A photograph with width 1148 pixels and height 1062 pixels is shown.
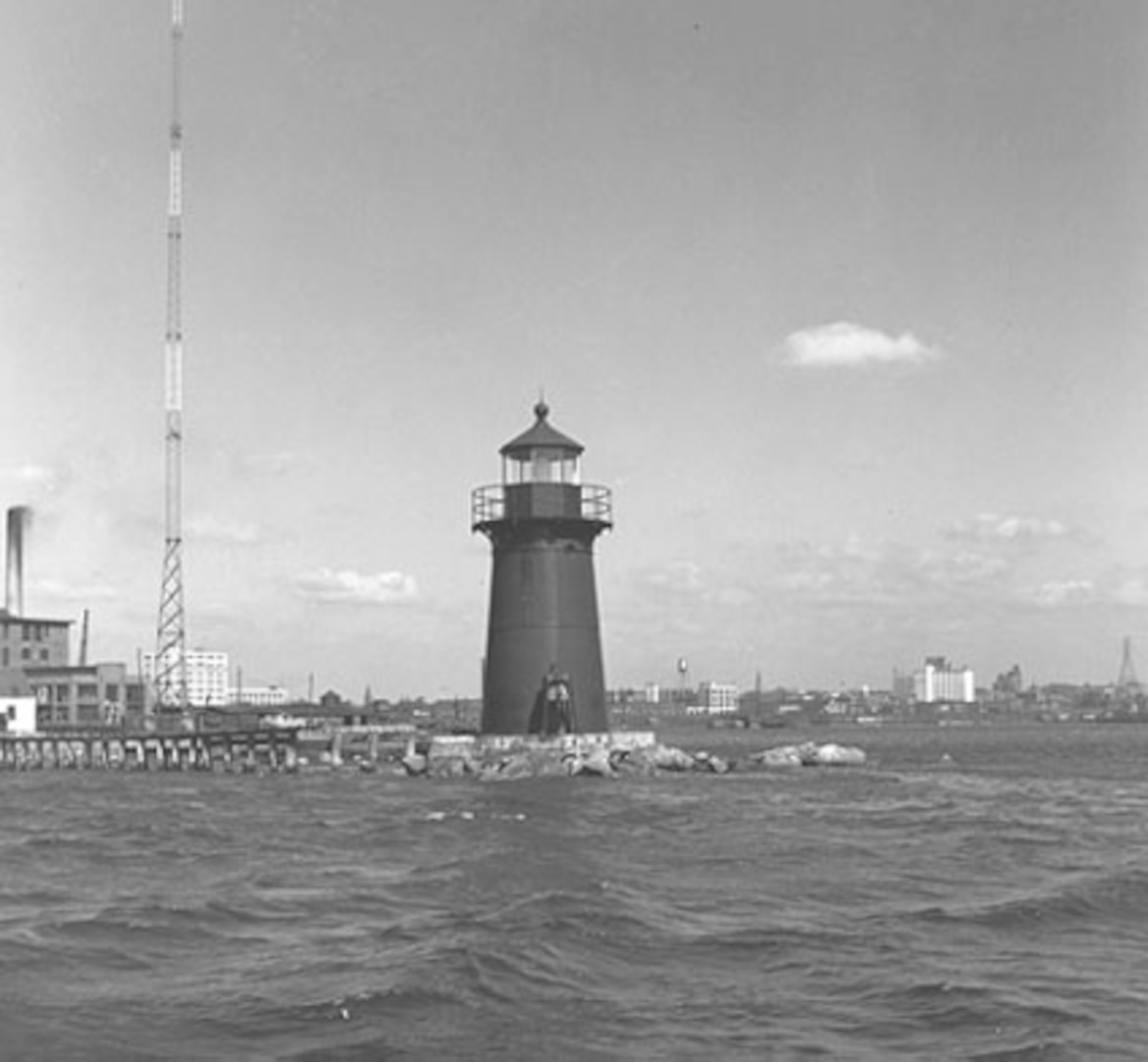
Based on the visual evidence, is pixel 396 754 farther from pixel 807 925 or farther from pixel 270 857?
pixel 807 925

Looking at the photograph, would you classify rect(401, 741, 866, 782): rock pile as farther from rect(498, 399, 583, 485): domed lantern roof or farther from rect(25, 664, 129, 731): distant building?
rect(25, 664, 129, 731): distant building

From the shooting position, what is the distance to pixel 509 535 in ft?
157

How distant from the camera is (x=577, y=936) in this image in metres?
19.2

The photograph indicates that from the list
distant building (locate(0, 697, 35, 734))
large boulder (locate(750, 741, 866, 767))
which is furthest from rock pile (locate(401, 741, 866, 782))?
distant building (locate(0, 697, 35, 734))

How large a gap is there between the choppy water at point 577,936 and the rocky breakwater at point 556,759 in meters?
9.79

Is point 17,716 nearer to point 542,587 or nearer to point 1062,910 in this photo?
point 542,587

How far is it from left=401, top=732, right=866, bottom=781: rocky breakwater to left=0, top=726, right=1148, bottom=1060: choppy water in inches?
385

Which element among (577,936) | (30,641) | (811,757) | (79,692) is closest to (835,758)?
(811,757)

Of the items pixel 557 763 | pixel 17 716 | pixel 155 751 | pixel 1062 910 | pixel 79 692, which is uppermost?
pixel 79 692

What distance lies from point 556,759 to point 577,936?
1137 inches

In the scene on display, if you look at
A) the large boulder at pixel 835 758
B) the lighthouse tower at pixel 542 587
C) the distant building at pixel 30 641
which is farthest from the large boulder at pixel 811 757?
the distant building at pixel 30 641

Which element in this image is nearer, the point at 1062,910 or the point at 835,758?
the point at 1062,910

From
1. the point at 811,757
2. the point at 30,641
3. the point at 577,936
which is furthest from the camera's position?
the point at 30,641

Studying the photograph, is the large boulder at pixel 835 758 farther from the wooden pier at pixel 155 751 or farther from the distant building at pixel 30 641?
the distant building at pixel 30 641
